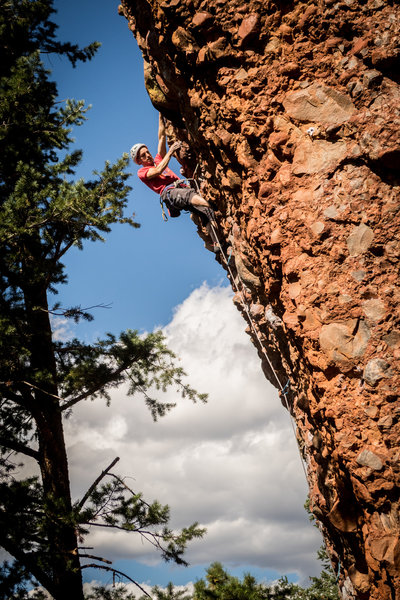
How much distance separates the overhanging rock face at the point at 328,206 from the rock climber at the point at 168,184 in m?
1.47

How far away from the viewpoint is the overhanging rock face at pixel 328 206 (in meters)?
2.33

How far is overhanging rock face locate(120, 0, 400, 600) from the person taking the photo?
233 cm

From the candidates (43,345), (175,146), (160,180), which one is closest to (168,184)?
(160,180)

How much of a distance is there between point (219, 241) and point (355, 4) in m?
3.14

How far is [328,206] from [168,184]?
407 cm

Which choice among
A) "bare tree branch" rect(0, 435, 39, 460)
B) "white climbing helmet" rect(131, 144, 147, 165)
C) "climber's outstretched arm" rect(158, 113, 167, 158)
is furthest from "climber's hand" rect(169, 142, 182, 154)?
"bare tree branch" rect(0, 435, 39, 460)

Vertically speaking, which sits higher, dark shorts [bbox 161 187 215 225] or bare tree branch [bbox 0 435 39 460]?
dark shorts [bbox 161 187 215 225]

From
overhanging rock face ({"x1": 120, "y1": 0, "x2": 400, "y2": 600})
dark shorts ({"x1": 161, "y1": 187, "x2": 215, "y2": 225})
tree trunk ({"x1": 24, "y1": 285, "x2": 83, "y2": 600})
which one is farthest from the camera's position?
dark shorts ({"x1": 161, "y1": 187, "x2": 215, "y2": 225})

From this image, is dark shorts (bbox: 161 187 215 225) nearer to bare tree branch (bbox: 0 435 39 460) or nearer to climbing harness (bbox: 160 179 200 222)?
climbing harness (bbox: 160 179 200 222)

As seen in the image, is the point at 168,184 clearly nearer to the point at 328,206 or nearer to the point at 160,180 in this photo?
the point at 160,180

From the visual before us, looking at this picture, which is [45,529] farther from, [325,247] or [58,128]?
[58,128]

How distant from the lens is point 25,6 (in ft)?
25.1

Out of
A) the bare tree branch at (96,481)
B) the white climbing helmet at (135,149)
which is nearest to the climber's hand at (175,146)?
the white climbing helmet at (135,149)

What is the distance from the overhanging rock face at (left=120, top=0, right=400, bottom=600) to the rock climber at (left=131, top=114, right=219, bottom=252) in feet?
4.81
